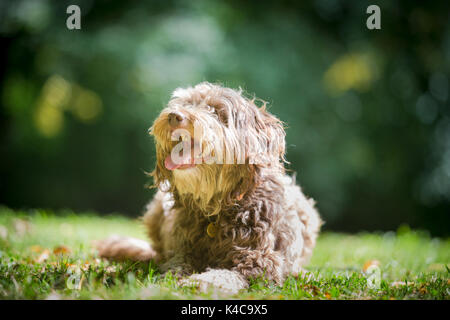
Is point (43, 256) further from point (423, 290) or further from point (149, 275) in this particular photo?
point (423, 290)

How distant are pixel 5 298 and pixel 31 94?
722cm

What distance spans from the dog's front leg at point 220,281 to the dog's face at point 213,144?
1.67ft

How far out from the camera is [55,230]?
5.57m

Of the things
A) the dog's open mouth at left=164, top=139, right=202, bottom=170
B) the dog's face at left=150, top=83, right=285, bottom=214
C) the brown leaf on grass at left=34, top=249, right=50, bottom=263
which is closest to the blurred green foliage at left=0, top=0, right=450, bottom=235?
the dog's face at left=150, top=83, right=285, bottom=214

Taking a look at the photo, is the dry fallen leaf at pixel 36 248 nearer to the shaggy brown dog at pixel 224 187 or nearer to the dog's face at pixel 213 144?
the shaggy brown dog at pixel 224 187

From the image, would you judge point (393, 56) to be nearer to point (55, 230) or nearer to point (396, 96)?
point (396, 96)

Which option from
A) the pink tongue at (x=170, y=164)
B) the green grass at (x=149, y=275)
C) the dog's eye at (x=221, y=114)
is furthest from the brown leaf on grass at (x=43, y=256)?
the dog's eye at (x=221, y=114)

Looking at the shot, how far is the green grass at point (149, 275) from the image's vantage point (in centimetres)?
246

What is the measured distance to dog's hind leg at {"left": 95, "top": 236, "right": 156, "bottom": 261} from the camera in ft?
12.9

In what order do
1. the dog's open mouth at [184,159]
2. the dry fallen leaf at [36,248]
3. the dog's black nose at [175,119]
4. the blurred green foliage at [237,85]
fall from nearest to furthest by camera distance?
the dog's black nose at [175,119] < the dog's open mouth at [184,159] < the dry fallen leaf at [36,248] < the blurred green foliage at [237,85]

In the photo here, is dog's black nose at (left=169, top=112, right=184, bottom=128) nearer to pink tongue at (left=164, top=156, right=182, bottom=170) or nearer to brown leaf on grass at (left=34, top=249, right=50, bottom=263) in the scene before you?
pink tongue at (left=164, top=156, right=182, bottom=170)

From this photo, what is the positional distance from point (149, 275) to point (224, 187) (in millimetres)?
850

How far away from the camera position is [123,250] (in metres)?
3.99

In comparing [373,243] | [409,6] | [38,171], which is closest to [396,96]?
[409,6]
